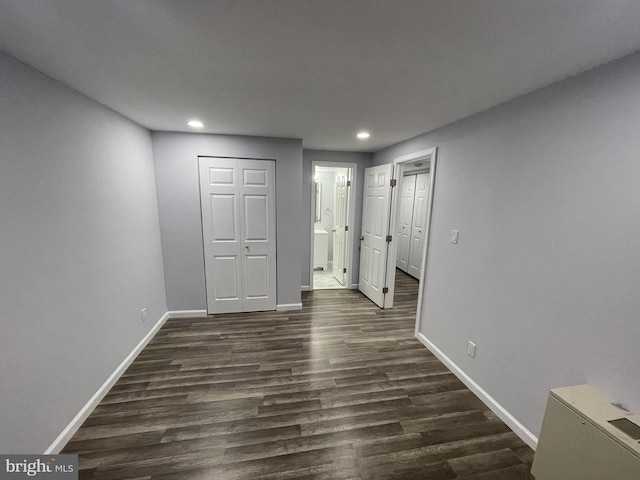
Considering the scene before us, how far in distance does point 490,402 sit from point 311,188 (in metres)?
3.32

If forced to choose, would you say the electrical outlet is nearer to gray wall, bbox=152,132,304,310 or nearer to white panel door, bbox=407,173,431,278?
gray wall, bbox=152,132,304,310

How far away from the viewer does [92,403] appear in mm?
1845

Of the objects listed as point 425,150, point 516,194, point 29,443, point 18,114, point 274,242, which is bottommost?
point 29,443

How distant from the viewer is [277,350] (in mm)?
2676

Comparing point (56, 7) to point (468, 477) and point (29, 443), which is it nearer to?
point (29, 443)

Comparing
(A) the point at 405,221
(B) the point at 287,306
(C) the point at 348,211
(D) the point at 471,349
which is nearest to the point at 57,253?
(B) the point at 287,306

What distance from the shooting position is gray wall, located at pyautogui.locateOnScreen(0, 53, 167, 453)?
1.28 metres

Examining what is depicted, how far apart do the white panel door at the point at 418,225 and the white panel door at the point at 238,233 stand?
10.3 feet

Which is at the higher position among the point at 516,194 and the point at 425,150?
the point at 425,150

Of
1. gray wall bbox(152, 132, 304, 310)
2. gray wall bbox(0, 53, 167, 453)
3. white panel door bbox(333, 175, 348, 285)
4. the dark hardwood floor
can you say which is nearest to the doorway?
white panel door bbox(333, 175, 348, 285)

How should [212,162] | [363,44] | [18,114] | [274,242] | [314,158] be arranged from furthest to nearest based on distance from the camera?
1. [314,158]
2. [274,242]
3. [212,162]
4. [18,114]
5. [363,44]

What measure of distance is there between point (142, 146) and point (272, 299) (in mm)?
2399

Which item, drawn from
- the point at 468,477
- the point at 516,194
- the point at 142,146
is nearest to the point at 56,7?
the point at 142,146

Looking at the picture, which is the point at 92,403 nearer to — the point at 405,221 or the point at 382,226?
the point at 382,226
